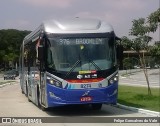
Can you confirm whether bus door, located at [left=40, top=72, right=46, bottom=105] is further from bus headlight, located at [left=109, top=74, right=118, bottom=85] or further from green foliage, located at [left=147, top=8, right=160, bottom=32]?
green foliage, located at [left=147, top=8, right=160, bottom=32]

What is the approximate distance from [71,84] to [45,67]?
120cm

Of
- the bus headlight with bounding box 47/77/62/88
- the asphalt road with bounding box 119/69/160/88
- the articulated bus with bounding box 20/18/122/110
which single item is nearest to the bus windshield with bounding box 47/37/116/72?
the articulated bus with bounding box 20/18/122/110

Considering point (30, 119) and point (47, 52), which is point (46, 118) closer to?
point (30, 119)

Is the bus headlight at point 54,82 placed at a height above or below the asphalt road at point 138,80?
above

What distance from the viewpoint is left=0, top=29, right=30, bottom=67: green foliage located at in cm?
11617

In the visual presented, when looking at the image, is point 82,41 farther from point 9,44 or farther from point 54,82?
point 9,44

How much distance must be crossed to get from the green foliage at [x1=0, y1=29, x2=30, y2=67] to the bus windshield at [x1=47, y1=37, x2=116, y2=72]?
9851 centimetres

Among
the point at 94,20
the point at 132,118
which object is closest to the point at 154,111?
the point at 132,118

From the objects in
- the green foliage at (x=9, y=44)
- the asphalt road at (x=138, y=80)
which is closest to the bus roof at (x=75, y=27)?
the asphalt road at (x=138, y=80)

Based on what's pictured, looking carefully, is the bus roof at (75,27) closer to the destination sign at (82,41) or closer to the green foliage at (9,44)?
the destination sign at (82,41)

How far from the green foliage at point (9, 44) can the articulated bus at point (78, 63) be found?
323ft

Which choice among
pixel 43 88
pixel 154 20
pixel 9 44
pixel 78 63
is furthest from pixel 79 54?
pixel 9 44

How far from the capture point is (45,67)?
16.1 metres

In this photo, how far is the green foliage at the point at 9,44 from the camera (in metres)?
116
